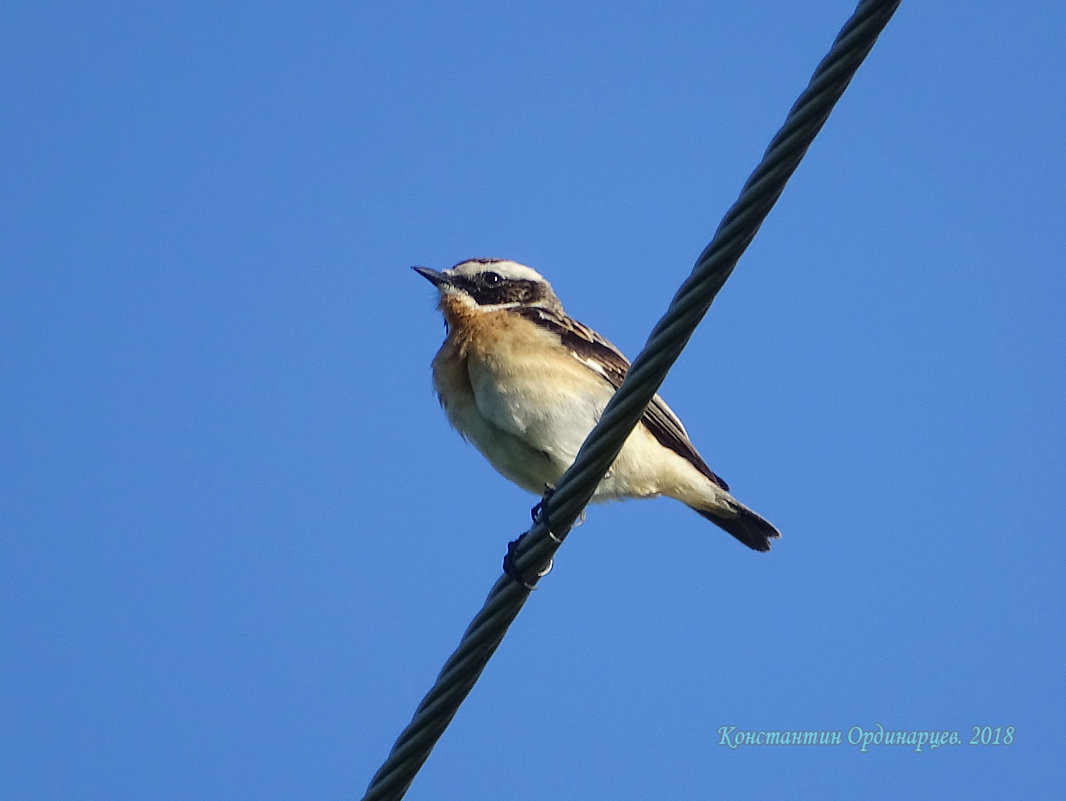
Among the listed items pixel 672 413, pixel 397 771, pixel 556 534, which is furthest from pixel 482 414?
pixel 397 771

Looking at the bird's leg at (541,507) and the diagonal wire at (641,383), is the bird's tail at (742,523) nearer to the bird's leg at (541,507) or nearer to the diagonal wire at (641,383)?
the bird's leg at (541,507)

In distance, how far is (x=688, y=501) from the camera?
8445 millimetres

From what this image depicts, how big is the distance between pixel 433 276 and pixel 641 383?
5319 mm

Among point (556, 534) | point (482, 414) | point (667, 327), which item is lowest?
point (556, 534)

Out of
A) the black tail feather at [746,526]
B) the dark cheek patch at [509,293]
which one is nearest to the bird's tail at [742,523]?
the black tail feather at [746,526]

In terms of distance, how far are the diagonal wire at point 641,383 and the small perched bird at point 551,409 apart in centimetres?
281

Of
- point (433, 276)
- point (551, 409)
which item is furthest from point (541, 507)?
point (433, 276)

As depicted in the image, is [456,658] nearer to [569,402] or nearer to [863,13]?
[863,13]

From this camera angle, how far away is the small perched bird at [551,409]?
7.64m

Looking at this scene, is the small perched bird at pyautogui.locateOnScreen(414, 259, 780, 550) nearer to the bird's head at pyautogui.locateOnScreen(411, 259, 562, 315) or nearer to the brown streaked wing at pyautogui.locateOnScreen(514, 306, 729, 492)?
the brown streaked wing at pyautogui.locateOnScreen(514, 306, 729, 492)

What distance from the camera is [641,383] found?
4059mm

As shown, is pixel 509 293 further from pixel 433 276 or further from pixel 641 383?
pixel 641 383

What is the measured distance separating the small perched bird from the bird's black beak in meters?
0.39

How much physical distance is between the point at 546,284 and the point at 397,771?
603cm
